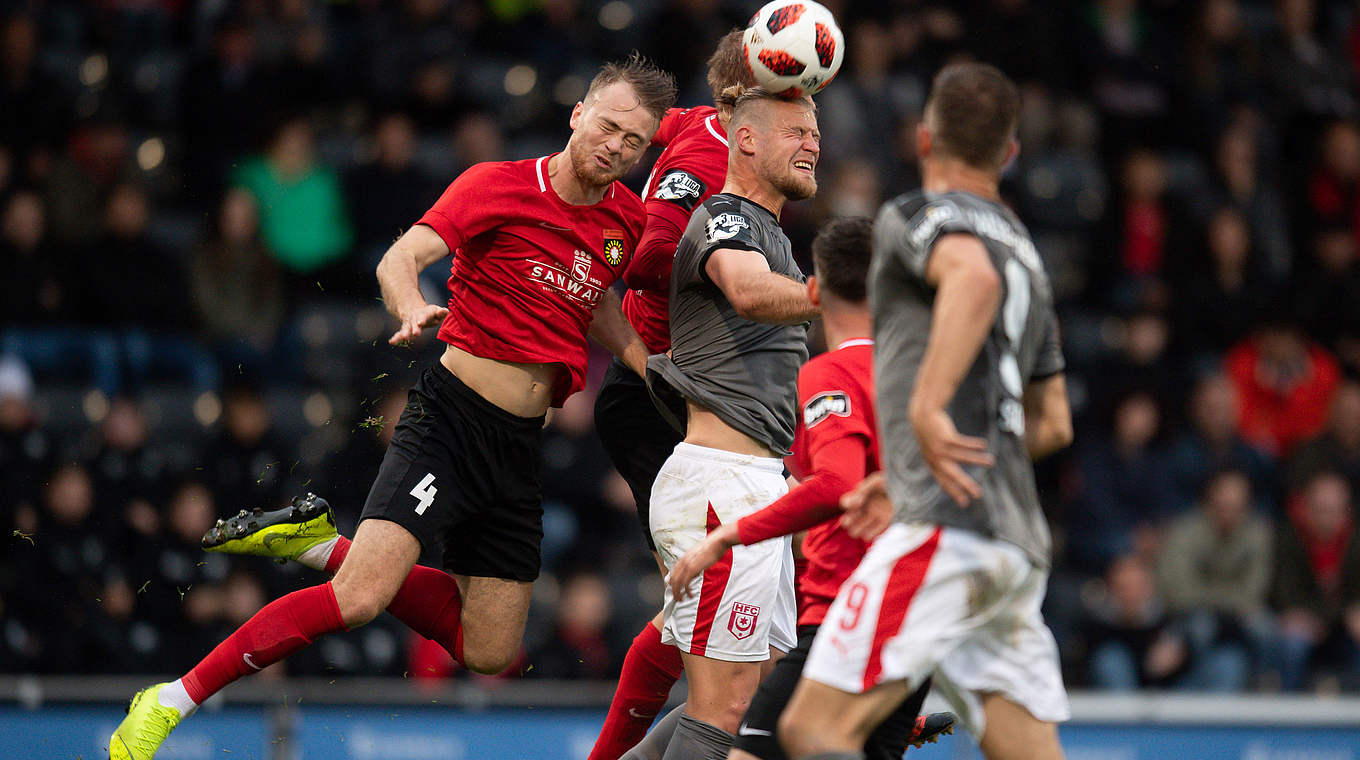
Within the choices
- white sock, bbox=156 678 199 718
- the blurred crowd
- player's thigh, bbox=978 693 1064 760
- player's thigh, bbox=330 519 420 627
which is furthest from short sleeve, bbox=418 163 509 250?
the blurred crowd

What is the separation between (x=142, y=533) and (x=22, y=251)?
2.88 meters

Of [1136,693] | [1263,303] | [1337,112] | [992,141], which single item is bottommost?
[1136,693]

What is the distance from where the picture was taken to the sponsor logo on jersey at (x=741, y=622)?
528 centimetres

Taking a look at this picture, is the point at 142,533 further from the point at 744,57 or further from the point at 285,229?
the point at 744,57

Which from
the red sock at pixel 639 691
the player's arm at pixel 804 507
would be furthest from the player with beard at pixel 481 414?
the player's arm at pixel 804 507

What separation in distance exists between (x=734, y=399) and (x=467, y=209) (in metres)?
1.20

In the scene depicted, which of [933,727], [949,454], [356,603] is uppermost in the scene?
[949,454]

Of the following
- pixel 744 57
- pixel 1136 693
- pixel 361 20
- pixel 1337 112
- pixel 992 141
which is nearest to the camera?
pixel 992 141

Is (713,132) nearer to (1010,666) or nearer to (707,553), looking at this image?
(707,553)

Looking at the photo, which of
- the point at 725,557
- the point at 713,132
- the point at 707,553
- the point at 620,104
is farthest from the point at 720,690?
the point at 713,132

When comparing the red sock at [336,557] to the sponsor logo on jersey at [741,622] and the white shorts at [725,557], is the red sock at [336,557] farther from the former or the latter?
the sponsor logo on jersey at [741,622]

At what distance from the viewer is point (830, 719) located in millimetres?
3943

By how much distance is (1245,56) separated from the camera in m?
14.3

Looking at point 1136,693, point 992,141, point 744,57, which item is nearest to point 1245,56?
point 1136,693
